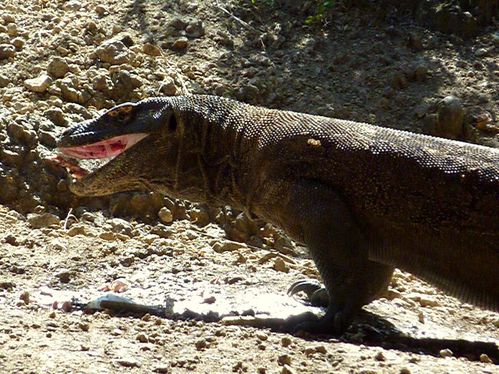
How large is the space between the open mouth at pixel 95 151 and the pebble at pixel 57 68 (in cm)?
266

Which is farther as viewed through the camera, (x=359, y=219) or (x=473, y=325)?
(x=473, y=325)

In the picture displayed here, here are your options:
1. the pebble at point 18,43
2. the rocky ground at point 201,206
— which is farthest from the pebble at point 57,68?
the pebble at point 18,43

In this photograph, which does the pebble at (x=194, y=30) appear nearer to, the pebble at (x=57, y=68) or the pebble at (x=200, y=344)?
the pebble at (x=57, y=68)

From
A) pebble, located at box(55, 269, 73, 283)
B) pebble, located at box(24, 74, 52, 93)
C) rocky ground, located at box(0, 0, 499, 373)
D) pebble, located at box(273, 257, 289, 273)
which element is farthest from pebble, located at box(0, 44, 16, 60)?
pebble, located at box(273, 257, 289, 273)

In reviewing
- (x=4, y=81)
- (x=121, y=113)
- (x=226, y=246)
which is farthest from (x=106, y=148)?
(x=4, y=81)

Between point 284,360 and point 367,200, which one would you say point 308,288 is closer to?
point 367,200

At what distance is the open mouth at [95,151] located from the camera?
6.29 meters

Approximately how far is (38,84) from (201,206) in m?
1.94

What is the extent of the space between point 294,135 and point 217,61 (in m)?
4.25

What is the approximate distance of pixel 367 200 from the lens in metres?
5.54

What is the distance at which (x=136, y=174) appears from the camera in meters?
6.31

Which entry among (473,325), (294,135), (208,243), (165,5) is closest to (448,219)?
(294,135)

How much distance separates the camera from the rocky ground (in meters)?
4.53

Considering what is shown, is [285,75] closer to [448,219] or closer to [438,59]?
[438,59]
